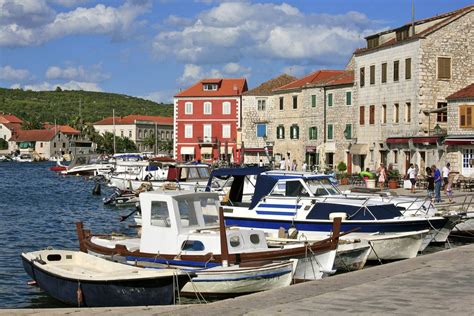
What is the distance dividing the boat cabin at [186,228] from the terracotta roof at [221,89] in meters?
79.9

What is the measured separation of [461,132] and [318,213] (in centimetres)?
2624

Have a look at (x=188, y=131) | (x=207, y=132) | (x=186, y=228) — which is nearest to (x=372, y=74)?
(x=186, y=228)

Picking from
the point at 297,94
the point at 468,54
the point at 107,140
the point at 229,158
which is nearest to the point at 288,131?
the point at 297,94

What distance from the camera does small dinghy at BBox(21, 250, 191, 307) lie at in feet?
56.0

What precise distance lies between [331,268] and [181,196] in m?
4.18

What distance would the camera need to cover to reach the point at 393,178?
51438 mm

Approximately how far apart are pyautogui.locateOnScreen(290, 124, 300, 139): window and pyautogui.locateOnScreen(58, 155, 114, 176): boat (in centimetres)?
2280

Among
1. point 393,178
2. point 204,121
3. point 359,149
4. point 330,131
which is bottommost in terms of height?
point 393,178

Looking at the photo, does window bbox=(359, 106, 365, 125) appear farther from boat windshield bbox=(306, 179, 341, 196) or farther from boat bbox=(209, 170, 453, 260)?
boat windshield bbox=(306, 179, 341, 196)

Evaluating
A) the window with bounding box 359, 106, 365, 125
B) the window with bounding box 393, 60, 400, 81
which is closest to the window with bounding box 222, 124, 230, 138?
the window with bounding box 359, 106, 365, 125

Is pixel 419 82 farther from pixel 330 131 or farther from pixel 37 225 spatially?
pixel 37 225

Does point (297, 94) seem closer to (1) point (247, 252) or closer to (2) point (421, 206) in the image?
(2) point (421, 206)

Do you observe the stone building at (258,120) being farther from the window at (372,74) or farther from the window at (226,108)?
the window at (372,74)

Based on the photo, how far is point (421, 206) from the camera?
28266 millimetres
